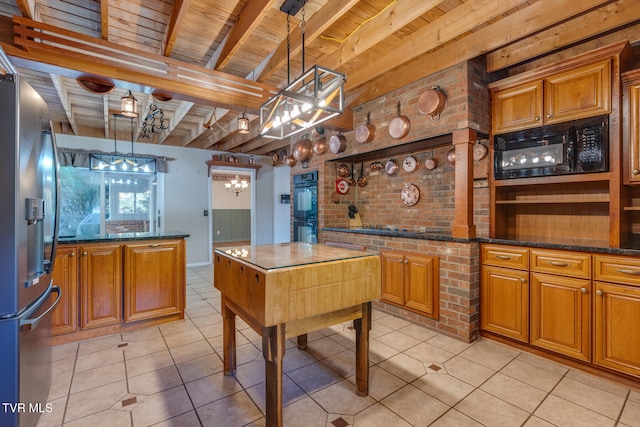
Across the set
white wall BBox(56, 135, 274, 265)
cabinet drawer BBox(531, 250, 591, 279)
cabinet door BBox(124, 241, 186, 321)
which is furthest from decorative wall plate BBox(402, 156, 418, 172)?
white wall BBox(56, 135, 274, 265)

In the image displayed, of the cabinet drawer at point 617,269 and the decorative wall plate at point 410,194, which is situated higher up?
the decorative wall plate at point 410,194

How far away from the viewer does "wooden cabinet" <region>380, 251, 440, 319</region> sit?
2.85 metres

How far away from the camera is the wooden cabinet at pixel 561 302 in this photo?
82.9 inches

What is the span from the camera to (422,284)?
116 inches

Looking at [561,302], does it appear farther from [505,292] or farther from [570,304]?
[505,292]

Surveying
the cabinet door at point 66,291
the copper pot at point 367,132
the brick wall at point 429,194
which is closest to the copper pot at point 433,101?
the brick wall at point 429,194

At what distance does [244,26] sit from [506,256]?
280 centimetres

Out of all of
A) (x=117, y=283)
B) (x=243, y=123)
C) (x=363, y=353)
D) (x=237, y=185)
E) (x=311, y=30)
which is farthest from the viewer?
(x=237, y=185)

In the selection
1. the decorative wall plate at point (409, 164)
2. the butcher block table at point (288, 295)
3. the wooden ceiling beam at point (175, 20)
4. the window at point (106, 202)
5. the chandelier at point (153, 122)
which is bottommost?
the butcher block table at point (288, 295)

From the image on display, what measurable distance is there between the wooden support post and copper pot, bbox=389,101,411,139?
54cm

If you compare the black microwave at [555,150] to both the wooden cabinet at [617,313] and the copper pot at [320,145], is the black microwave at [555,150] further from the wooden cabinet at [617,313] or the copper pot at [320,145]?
the copper pot at [320,145]

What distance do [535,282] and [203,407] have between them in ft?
8.36

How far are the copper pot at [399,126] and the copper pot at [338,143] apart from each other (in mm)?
811

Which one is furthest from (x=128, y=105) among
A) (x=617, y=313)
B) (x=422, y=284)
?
(x=617, y=313)
